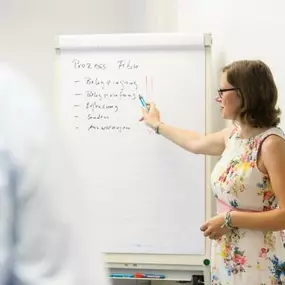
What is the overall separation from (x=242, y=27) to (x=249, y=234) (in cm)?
92

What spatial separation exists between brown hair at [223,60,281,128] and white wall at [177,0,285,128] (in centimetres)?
19

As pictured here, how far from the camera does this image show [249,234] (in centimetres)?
160

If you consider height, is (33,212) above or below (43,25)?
below

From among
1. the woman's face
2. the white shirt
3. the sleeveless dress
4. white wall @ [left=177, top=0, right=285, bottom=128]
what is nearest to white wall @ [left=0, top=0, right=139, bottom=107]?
white wall @ [left=177, top=0, right=285, bottom=128]

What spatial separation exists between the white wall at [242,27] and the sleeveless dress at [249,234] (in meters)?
0.27

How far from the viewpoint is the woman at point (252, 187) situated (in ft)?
5.01

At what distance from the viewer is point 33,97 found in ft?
1.62

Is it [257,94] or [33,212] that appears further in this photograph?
[257,94]

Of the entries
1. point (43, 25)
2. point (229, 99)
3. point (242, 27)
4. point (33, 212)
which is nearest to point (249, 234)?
point (229, 99)

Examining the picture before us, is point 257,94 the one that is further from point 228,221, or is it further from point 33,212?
point 33,212

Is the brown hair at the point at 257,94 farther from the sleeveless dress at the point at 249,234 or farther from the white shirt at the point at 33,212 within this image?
the white shirt at the point at 33,212

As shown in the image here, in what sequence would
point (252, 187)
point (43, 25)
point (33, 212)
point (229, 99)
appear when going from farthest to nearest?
point (43, 25), point (229, 99), point (252, 187), point (33, 212)

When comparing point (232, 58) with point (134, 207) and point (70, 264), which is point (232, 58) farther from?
point (70, 264)

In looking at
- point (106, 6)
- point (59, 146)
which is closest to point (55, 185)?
point (59, 146)
